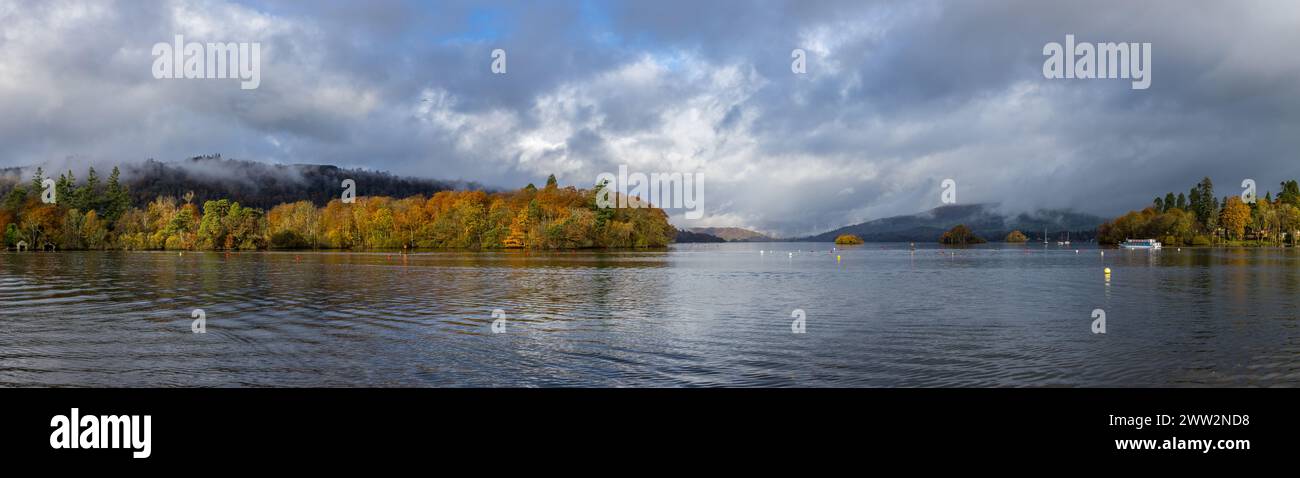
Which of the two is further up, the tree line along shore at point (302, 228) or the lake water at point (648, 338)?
the tree line along shore at point (302, 228)
